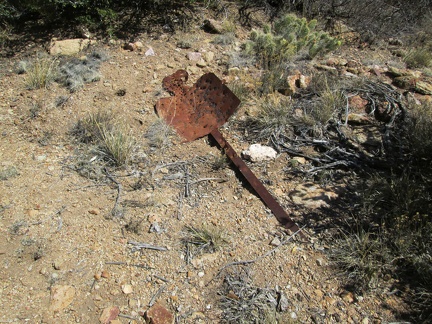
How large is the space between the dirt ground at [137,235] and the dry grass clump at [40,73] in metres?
0.28

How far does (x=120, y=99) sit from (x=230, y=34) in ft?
6.58

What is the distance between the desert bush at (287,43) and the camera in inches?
181

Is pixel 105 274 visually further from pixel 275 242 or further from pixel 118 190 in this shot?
pixel 275 242

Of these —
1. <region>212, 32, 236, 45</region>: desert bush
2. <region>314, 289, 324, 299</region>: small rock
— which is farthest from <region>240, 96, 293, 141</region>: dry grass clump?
<region>314, 289, 324, 299</region>: small rock

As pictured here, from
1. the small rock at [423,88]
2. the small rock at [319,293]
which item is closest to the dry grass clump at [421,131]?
the small rock at [423,88]

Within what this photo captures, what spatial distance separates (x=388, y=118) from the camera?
3797 millimetres

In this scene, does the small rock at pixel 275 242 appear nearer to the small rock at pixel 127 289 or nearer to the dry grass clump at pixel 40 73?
the small rock at pixel 127 289

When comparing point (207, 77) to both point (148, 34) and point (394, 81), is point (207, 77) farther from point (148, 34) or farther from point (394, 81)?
point (394, 81)

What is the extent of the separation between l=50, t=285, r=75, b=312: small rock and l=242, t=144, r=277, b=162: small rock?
75.0 inches

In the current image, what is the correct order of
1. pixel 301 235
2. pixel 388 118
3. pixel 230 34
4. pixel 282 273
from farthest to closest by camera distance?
pixel 230 34, pixel 388 118, pixel 301 235, pixel 282 273

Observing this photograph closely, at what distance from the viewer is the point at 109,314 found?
2.26m

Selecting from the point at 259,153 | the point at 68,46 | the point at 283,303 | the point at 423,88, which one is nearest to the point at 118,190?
the point at 259,153

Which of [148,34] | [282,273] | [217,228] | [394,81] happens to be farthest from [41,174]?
[394,81]

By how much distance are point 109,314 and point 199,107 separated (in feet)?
7.71
